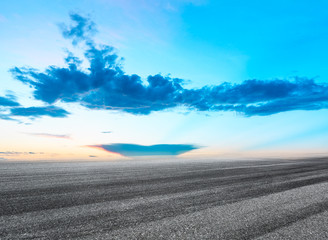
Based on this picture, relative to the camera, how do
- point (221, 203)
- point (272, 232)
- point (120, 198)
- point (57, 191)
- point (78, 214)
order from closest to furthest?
point (272, 232) < point (78, 214) < point (221, 203) < point (120, 198) < point (57, 191)

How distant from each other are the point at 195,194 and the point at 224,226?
2.61 meters

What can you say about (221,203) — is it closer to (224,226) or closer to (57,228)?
(224,226)

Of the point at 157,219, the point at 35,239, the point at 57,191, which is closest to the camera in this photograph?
the point at 35,239

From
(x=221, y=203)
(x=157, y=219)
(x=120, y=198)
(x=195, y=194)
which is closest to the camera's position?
(x=157, y=219)

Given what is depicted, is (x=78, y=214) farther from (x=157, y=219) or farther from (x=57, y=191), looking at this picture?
(x=57, y=191)

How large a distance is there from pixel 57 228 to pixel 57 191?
3.63 m

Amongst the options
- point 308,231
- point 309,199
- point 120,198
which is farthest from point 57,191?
point 309,199

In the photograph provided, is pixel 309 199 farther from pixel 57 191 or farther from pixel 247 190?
pixel 57 191

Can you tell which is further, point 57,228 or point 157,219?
point 157,219

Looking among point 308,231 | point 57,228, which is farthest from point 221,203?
point 57,228

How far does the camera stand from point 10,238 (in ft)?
10.4

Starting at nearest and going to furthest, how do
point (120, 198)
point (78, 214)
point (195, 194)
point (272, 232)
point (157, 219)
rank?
point (272, 232), point (157, 219), point (78, 214), point (120, 198), point (195, 194)

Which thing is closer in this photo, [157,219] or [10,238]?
[10,238]

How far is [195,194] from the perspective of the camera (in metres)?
6.25
